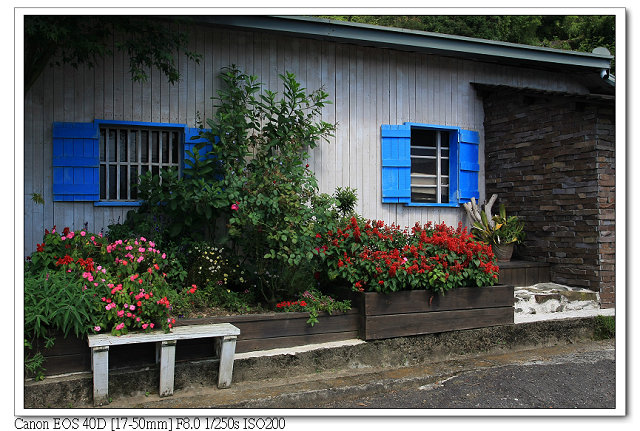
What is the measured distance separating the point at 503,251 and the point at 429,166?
1.55 metres

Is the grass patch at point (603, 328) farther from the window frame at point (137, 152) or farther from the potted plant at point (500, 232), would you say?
the window frame at point (137, 152)

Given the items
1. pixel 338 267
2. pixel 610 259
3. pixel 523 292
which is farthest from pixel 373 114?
pixel 610 259

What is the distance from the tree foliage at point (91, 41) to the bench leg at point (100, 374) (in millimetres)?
2463

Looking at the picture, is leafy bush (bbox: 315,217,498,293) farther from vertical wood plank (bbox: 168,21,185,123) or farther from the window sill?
vertical wood plank (bbox: 168,21,185,123)

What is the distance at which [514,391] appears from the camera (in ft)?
15.4

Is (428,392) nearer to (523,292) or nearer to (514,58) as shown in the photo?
(523,292)

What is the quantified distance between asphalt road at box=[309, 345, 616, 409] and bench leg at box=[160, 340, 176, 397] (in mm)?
1225

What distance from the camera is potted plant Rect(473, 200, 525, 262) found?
23.5 ft

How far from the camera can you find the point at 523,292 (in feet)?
21.7

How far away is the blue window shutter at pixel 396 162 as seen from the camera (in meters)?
7.02

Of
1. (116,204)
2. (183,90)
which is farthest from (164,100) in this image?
(116,204)

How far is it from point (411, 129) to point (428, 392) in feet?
12.8

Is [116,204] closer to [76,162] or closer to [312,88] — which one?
[76,162]

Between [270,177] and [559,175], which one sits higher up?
[559,175]
